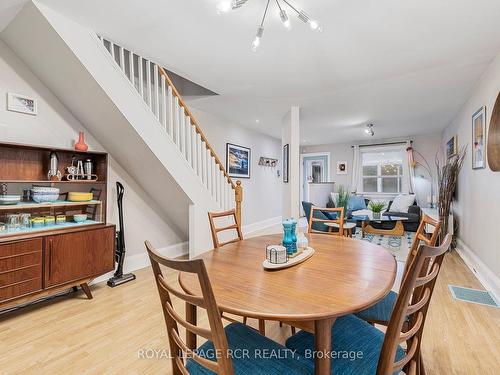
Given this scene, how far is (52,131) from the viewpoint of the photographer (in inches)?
103

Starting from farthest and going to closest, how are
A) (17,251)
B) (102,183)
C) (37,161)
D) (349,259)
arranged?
(102,183) < (37,161) < (17,251) < (349,259)

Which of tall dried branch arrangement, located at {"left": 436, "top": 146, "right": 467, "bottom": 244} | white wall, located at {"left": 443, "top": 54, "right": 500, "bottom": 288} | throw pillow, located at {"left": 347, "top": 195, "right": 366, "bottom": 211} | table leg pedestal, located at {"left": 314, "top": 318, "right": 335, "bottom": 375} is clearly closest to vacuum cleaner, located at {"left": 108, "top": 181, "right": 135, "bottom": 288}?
table leg pedestal, located at {"left": 314, "top": 318, "right": 335, "bottom": 375}

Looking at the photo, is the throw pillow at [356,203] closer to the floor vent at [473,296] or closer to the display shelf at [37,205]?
the floor vent at [473,296]

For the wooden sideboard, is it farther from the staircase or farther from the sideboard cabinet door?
the staircase

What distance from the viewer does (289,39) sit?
234 centimetres

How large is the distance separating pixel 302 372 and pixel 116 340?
1.58 m

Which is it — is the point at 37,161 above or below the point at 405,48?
below

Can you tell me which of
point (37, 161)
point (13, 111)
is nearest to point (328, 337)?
point (37, 161)

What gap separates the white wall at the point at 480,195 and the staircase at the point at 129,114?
3073mm

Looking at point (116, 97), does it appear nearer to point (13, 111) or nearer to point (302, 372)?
point (13, 111)

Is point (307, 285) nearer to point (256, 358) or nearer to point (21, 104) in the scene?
point (256, 358)

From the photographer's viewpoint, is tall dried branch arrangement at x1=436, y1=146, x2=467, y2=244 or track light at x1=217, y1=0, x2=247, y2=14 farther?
tall dried branch arrangement at x1=436, y1=146, x2=467, y2=244

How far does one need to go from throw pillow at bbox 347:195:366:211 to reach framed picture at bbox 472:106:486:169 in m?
3.24

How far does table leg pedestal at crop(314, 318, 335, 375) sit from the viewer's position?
2.83 ft
